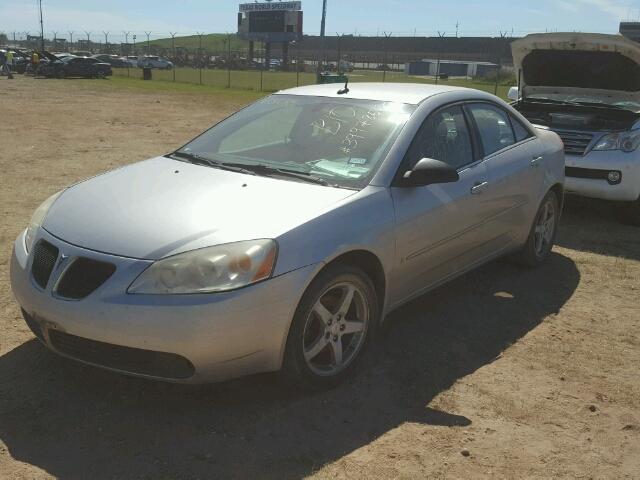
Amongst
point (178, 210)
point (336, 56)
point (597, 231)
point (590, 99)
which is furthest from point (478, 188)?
point (336, 56)

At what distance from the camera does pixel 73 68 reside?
39031mm

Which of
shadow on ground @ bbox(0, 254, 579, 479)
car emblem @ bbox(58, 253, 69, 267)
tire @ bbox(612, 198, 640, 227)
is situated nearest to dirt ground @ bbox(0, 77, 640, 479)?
shadow on ground @ bbox(0, 254, 579, 479)

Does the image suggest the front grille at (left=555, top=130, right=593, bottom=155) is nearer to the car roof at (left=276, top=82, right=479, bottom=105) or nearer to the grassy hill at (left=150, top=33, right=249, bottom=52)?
the car roof at (left=276, top=82, right=479, bottom=105)

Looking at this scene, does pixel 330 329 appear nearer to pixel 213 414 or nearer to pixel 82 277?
pixel 213 414

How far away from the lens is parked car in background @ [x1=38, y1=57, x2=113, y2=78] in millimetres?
38625

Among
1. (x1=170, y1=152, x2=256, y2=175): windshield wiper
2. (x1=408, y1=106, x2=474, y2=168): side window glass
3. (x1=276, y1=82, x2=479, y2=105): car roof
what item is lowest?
(x1=170, y1=152, x2=256, y2=175): windshield wiper

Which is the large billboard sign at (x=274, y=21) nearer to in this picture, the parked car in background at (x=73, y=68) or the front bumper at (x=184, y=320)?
the parked car in background at (x=73, y=68)

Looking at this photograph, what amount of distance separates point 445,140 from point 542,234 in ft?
6.01

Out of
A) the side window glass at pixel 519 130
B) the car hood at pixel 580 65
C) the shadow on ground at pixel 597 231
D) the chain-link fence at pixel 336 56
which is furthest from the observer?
the chain-link fence at pixel 336 56

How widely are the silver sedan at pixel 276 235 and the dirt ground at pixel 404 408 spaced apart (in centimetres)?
27

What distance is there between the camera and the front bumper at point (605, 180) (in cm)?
677

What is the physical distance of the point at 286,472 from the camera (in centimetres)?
275

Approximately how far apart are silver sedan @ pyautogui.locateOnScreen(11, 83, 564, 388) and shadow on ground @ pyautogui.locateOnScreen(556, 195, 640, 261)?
1.96 meters

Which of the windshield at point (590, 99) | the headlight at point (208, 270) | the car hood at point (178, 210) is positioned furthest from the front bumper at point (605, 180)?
the headlight at point (208, 270)
